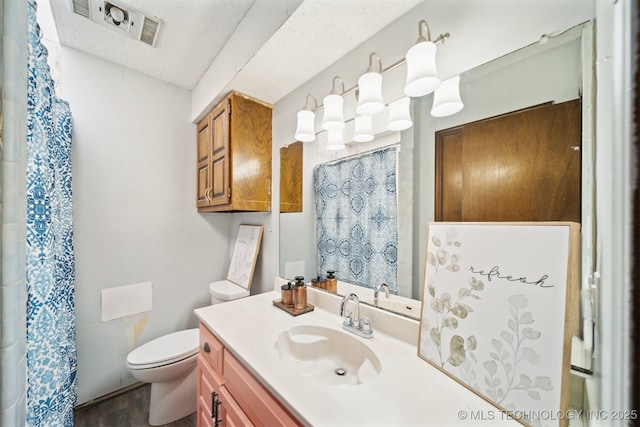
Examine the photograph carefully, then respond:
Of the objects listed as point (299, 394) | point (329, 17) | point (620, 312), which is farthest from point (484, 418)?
point (329, 17)

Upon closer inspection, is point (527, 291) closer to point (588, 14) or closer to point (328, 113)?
point (588, 14)

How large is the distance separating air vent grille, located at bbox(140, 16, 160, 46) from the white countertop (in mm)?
1702

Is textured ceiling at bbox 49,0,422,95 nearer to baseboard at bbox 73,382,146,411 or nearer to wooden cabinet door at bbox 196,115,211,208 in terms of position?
wooden cabinet door at bbox 196,115,211,208

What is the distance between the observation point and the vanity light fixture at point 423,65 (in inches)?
31.4

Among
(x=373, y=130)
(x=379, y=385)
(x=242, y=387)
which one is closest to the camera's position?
(x=379, y=385)

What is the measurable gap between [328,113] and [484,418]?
3.86ft

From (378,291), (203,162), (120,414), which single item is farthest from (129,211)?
(378,291)

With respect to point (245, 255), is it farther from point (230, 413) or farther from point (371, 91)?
point (371, 91)

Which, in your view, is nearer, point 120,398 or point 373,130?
point 373,130

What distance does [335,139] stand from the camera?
125cm

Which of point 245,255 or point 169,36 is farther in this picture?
point 245,255

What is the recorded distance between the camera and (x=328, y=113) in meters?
1.16

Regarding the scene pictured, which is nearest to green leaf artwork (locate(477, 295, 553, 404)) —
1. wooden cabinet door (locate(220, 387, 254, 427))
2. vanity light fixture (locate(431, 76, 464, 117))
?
vanity light fixture (locate(431, 76, 464, 117))

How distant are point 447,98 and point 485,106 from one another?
120mm
